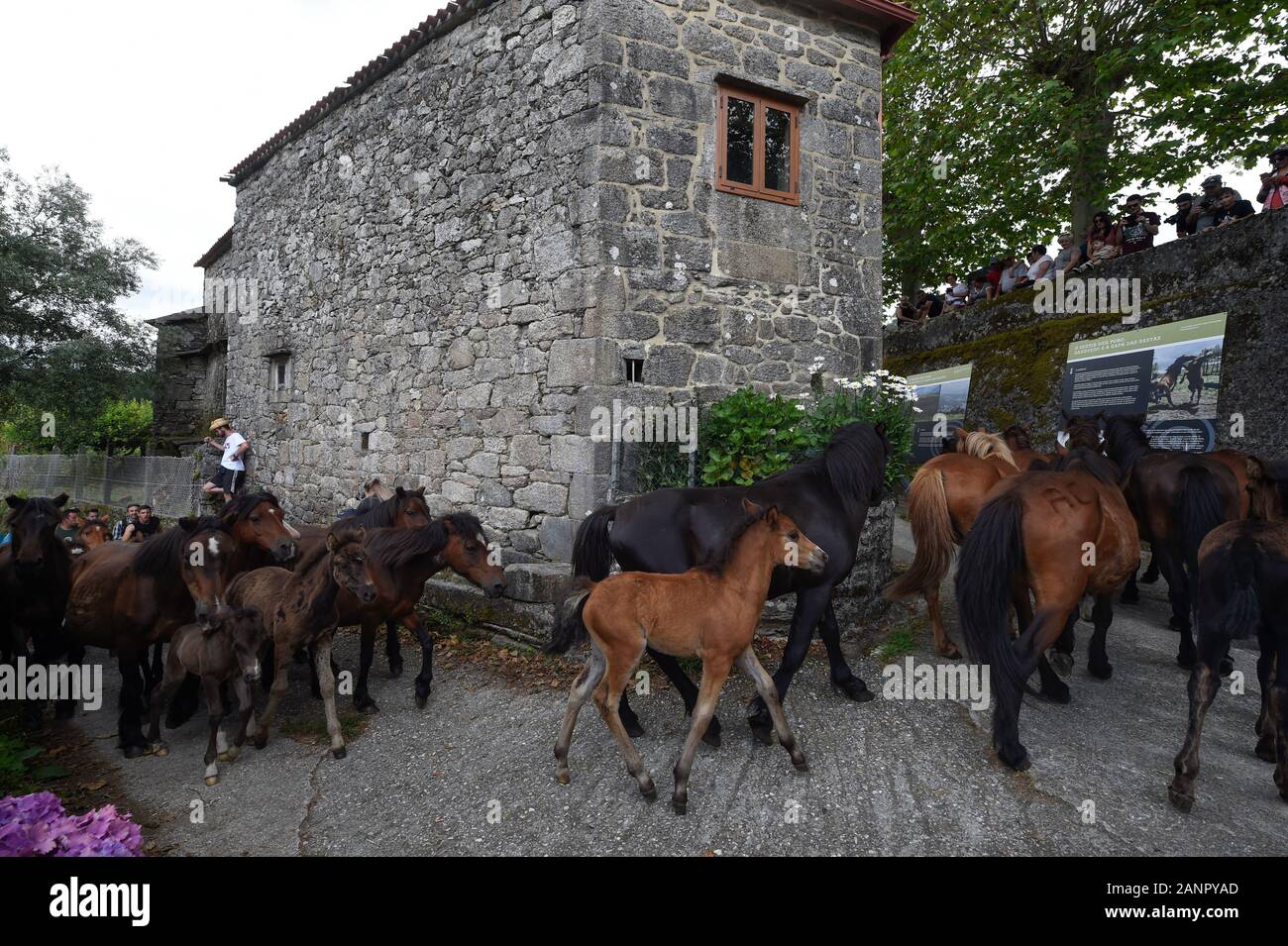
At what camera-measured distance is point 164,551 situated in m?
4.78

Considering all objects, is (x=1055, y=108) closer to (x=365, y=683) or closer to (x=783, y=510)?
(x=783, y=510)

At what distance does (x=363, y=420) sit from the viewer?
9711 mm

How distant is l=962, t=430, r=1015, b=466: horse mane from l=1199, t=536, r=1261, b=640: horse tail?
3.00m

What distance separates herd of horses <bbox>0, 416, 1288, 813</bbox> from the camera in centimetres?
360

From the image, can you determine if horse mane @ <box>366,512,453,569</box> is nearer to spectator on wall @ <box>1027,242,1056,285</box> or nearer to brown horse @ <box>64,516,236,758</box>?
brown horse @ <box>64,516,236,758</box>

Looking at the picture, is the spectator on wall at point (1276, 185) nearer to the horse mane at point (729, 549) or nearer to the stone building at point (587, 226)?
the stone building at point (587, 226)

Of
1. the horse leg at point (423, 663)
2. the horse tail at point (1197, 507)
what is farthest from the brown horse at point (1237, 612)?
the horse leg at point (423, 663)

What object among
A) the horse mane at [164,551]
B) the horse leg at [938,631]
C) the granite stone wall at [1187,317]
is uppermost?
the granite stone wall at [1187,317]

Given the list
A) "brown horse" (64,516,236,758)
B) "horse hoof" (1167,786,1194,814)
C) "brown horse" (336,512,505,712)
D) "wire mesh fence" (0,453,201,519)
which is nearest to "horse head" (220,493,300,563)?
"brown horse" (64,516,236,758)

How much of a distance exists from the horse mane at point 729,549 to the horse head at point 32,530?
4.44 metres

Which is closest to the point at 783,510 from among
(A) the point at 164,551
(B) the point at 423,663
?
(B) the point at 423,663

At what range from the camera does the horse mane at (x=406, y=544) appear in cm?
511
